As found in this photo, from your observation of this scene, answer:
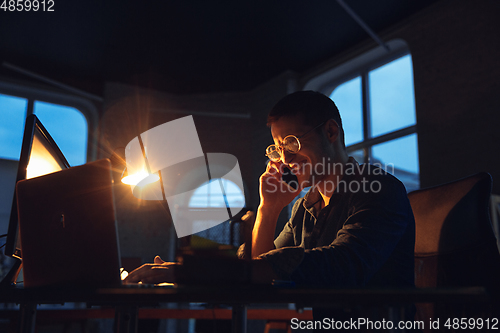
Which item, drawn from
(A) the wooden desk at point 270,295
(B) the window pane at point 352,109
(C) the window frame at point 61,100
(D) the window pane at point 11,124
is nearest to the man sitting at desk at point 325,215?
(A) the wooden desk at point 270,295

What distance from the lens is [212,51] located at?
215 inches

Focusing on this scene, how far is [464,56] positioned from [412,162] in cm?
124

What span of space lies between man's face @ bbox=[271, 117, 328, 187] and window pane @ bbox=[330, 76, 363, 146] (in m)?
4.07

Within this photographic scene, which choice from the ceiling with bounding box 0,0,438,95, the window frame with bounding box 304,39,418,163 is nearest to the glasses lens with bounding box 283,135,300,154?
the ceiling with bounding box 0,0,438,95

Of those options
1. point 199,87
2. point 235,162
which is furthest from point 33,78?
point 235,162

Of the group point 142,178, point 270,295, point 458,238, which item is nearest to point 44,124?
point 142,178

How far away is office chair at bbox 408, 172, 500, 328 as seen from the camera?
114cm

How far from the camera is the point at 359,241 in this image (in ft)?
2.91

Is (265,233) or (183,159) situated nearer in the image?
(265,233)

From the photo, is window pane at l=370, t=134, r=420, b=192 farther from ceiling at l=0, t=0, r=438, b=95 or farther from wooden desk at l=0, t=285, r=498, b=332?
wooden desk at l=0, t=285, r=498, b=332

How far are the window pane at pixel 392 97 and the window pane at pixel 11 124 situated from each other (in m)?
5.10

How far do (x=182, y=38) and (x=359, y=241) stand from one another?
4.74 meters

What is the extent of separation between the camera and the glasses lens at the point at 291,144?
1351mm

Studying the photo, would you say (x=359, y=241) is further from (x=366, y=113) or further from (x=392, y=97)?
(x=366, y=113)
